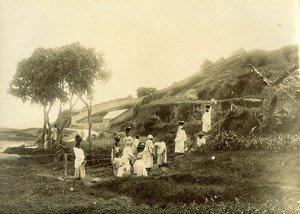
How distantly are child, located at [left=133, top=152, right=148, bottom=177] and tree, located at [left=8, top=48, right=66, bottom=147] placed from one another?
6.56m

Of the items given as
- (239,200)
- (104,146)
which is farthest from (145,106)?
(239,200)

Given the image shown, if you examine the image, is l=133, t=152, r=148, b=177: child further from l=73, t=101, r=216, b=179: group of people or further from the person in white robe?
the person in white robe

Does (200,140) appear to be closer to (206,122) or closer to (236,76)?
(206,122)

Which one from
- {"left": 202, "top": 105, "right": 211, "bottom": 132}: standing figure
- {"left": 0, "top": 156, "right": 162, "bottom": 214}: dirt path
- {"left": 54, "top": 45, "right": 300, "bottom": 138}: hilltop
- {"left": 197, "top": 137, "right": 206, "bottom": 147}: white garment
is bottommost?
{"left": 0, "top": 156, "right": 162, "bottom": 214}: dirt path

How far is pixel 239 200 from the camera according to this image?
8828mm

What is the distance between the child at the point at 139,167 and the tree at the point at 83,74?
494 cm

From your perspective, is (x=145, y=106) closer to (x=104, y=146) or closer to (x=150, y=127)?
(x=150, y=127)

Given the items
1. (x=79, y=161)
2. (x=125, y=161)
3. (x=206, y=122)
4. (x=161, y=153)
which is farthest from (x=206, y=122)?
(x=79, y=161)

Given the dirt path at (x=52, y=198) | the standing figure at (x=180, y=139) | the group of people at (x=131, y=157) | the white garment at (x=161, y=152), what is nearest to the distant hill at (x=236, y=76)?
the standing figure at (x=180, y=139)

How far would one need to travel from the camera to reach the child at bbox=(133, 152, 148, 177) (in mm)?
11219

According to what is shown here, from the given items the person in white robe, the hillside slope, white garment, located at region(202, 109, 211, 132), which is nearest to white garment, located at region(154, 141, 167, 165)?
the person in white robe

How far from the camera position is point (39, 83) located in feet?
58.4

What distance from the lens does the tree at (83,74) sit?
15992mm

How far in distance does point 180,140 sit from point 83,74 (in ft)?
19.1
